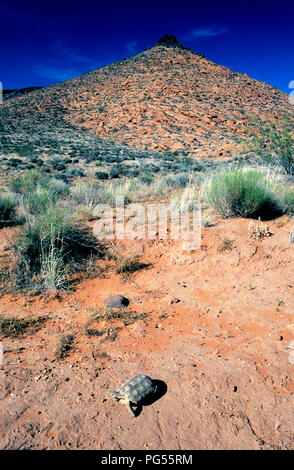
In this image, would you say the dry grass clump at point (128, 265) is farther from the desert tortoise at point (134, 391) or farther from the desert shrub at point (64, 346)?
the desert tortoise at point (134, 391)

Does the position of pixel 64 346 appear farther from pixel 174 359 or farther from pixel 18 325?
pixel 174 359

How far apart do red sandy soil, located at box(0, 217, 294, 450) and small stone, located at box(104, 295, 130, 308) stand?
119 millimetres

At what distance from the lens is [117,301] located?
362cm

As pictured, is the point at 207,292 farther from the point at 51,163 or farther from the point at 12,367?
the point at 51,163

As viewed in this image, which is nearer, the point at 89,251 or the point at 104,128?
the point at 89,251

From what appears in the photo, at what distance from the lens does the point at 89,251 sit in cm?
479

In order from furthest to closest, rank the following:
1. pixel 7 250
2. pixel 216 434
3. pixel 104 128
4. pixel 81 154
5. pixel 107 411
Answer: pixel 104 128 → pixel 81 154 → pixel 7 250 → pixel 107 411 → pixel 216 434

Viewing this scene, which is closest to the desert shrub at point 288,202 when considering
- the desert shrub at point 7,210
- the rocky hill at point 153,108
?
the desert shrub at point 7,210

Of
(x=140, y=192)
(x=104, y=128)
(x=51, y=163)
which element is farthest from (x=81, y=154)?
(x=104, y=128)

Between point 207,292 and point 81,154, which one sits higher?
point 81,154

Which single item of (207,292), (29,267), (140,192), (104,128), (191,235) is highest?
(104,128)

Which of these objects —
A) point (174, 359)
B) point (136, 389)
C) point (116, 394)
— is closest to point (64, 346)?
point (116, 394)

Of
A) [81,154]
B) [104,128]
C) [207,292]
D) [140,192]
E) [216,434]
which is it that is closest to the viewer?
[216,434]

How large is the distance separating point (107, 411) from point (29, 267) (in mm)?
2692
